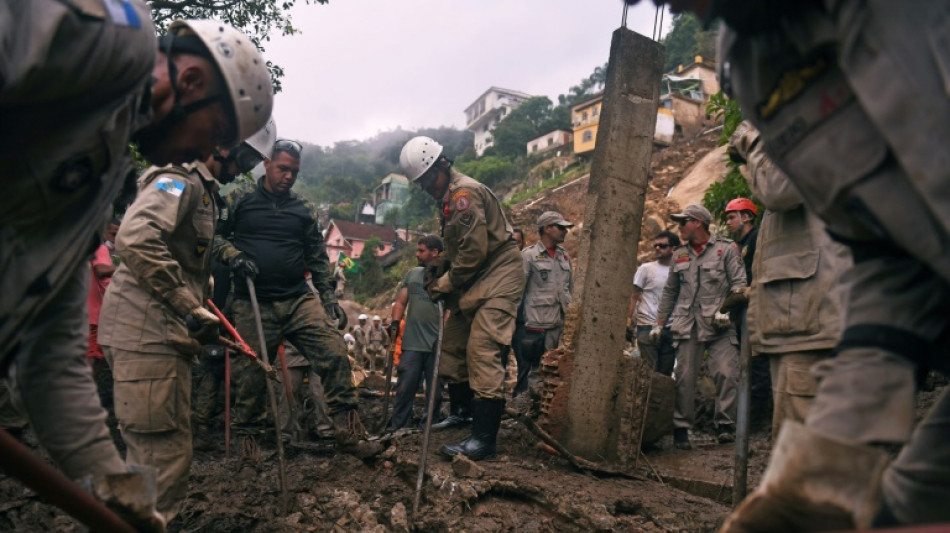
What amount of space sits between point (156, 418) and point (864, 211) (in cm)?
285

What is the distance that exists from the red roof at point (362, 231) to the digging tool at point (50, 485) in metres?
52.5

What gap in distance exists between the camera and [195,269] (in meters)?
3.46

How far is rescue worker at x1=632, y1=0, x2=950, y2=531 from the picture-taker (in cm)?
100

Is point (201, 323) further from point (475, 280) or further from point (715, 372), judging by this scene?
point (715, 372)

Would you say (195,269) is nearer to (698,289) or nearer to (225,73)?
(225,73)

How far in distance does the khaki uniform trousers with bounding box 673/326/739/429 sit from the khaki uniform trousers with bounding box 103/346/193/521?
4.02 metres

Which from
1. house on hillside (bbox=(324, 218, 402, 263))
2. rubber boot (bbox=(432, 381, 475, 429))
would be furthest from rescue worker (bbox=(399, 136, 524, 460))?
house on hillside (bbox=(324, 218, 402, 263))

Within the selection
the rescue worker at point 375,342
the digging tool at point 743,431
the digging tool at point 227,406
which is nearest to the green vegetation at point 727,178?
the digging tool at point 743,431

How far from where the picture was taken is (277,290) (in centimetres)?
543

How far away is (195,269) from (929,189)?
3.20 meters

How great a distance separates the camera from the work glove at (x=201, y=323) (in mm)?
3168

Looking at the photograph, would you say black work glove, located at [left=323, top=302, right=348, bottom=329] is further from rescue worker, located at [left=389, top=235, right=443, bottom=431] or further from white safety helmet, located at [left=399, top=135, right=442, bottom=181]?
white safety helmet, located at [left=399, top=135, right=442, bottom=181]

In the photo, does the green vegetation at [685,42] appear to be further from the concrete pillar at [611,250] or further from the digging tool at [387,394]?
the concrete pillar at [611,250]

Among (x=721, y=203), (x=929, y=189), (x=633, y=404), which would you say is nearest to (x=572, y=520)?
(x=633, y=404)
